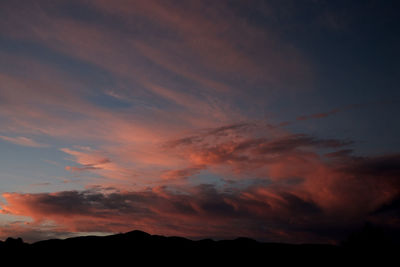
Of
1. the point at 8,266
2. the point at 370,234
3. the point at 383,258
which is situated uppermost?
the point at 370,234

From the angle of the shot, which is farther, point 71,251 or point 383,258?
point 71,251

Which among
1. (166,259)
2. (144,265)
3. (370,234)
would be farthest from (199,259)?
(370,234)

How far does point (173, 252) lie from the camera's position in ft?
320

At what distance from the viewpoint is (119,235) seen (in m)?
106

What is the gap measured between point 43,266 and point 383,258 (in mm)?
80251

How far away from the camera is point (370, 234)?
123062 mm

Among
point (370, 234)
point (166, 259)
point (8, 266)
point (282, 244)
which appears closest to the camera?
point (8, 266)

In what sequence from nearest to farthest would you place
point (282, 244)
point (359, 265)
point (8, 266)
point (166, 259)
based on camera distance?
point (359, 265) < point (8, 266) < point (166, 259) < point (282, 244)

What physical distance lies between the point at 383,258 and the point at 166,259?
5154 cm

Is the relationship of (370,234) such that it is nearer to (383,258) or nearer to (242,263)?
(383,258)

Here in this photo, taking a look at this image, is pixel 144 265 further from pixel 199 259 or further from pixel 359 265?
pixel 359 265

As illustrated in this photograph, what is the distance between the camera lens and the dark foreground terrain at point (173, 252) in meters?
89.5

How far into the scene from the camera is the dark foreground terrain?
89500 millimetres

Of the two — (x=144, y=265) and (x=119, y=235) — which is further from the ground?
(x=119, y=235)
